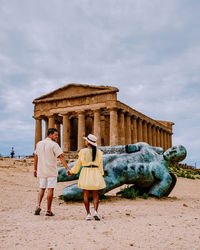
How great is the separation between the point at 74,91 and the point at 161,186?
2833cm

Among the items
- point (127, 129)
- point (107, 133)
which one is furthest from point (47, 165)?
point (107, 133)

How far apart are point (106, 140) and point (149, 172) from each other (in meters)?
30.2

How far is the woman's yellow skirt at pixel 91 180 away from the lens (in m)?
5.80

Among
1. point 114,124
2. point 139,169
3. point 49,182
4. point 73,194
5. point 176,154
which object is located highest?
point 114,124

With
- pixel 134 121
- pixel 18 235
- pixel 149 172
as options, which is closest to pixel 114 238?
pixel 18 235

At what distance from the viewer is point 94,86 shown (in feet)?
112

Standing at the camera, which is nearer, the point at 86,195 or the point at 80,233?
the point at 80,233

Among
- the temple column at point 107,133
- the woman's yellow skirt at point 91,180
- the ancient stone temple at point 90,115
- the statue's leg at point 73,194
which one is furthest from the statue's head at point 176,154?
the temple column at point 107,133

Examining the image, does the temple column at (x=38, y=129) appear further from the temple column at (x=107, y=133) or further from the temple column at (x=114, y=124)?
the temple column at (x=114, y=124)

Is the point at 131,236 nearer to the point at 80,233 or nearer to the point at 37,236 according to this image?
the point at 80,233

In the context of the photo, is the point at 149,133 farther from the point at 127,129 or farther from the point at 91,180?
the point at 91,180

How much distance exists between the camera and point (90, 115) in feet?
133

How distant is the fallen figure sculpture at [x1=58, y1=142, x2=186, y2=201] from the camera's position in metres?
8.41

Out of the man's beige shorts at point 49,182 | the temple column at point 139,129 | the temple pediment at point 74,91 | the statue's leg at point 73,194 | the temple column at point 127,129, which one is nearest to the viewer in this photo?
the man's beige shorts at point 49,182
